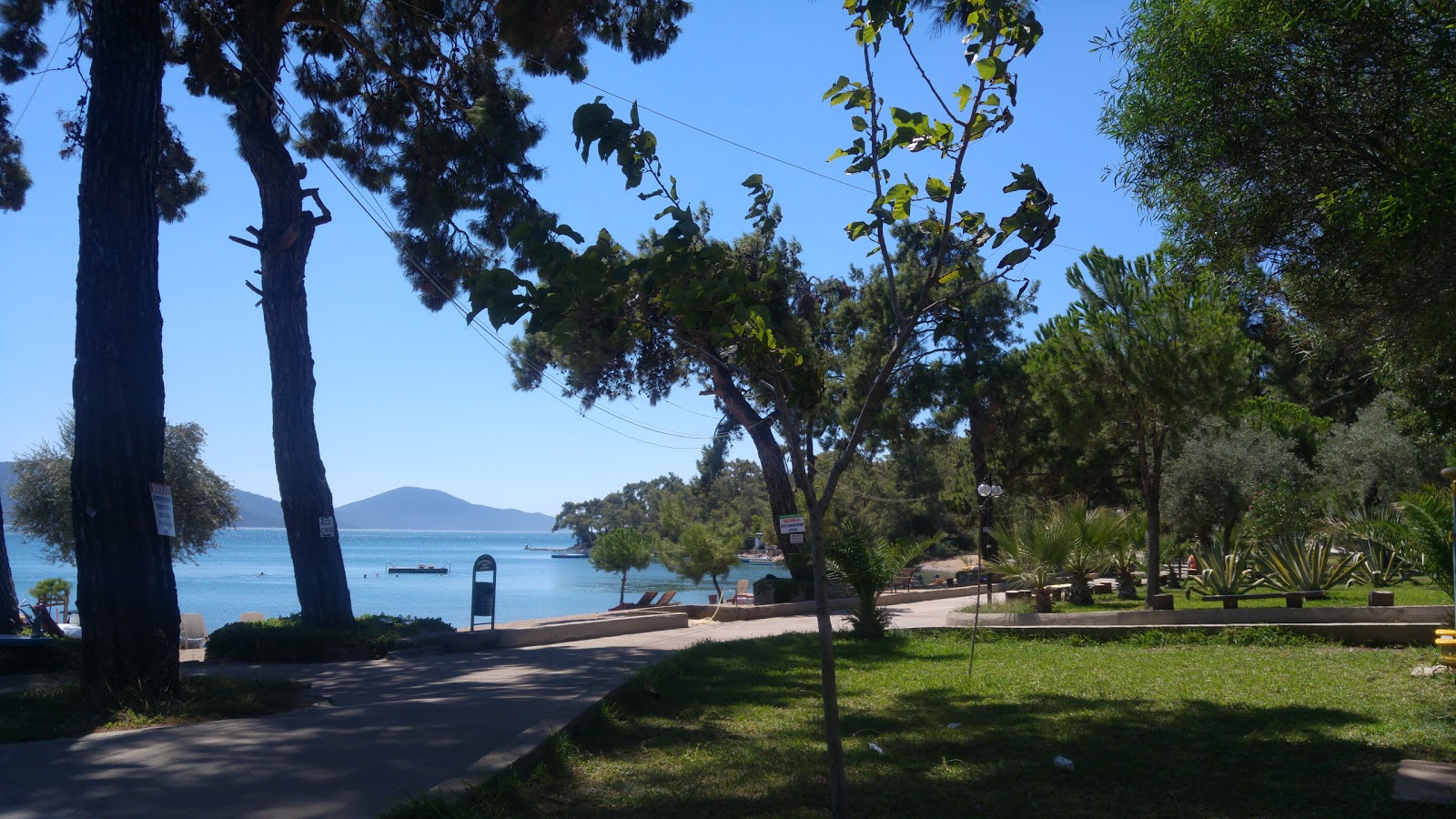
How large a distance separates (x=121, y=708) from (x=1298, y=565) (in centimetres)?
1650

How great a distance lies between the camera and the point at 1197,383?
52.9ft

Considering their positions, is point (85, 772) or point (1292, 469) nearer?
point (85, 772)

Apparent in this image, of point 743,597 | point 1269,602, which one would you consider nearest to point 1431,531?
point 1269,602

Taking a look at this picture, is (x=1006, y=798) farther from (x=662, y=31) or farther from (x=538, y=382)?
(x=538, y=382)

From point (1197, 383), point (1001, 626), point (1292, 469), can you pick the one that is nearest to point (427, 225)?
point (1001, 626)

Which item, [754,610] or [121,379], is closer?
[121,379]

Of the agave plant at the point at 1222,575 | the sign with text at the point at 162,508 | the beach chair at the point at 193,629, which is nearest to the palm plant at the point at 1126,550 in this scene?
the agave plant at the point at 1222,575

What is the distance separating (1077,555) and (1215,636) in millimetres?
5027

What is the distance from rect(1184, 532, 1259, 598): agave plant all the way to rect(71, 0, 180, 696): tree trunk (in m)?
15.5

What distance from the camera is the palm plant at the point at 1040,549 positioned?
55.0 ft

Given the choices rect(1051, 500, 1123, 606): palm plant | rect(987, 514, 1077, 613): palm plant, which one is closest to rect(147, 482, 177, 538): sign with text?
rect(987, 514, 1077, 613): palm plant

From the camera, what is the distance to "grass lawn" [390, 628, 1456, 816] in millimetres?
5586

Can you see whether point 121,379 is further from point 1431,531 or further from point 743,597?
point 743,597

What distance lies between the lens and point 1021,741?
7.28 metres
